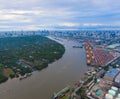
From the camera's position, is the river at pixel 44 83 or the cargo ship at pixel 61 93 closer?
the cargo ship at pixel 61 93

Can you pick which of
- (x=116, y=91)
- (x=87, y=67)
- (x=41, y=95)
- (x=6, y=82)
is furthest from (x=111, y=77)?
(x=6, y=82)

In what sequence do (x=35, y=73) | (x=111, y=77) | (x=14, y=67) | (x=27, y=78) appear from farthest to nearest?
(x=14, y=67) < (x=35, y=73) < (x=27, y=78) < (x=111, y=77)

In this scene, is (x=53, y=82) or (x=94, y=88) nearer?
(x=94, y=88)

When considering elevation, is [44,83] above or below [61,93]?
below

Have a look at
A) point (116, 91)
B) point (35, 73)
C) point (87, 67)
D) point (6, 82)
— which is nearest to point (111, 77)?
point (116, 91)

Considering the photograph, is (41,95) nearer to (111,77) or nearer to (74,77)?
(74,77)

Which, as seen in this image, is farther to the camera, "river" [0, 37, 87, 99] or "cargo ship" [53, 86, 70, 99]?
"river" [0, 37, 87, 99]

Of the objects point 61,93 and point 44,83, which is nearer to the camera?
point 61,93

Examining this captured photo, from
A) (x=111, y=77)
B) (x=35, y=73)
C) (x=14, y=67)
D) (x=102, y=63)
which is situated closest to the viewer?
(x=111, y=77)
